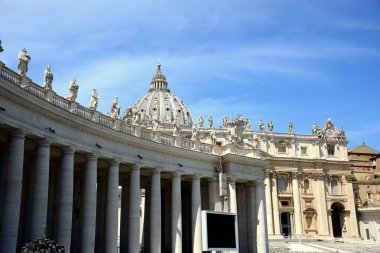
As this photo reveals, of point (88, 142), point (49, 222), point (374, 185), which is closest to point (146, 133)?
point (88, 142)

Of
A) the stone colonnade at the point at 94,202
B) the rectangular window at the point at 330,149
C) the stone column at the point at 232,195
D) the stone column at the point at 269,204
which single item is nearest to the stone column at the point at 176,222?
the stone colonnade at the point at 94,202

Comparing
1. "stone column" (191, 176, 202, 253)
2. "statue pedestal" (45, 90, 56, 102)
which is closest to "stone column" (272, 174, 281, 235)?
"stone column" (191, 176, 202, 253)

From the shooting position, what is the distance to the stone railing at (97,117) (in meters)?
33.4

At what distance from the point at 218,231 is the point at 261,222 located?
14.4 meters

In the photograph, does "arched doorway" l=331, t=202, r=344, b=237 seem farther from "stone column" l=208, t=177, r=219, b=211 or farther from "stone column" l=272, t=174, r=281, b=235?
"stone column" l=208, t=177, r=219, b=211

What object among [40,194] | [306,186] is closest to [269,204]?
[306,186]

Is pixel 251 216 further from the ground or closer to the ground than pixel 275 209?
closer to the ground

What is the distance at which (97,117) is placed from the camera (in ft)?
137

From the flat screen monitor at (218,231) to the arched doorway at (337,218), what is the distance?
9547 cm

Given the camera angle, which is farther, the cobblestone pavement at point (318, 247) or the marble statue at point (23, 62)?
the cobblestone pavement at point (318, 247)

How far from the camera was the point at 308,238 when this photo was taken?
115 m

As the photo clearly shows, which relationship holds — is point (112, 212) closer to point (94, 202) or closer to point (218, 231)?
point (94, 202)

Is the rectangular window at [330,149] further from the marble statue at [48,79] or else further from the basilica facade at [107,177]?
the marble statue at [48,79]

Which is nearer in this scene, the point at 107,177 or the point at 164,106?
the point at 107,177
